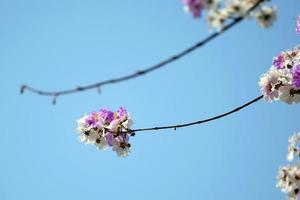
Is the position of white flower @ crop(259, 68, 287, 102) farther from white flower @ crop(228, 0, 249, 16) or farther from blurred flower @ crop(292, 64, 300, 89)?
white flower @ crop(228, 0, 249, 16)

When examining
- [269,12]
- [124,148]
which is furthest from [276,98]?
[269,12]

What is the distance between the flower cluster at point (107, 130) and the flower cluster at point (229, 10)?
3787 mm

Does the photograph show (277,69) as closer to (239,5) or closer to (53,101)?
(239,5)

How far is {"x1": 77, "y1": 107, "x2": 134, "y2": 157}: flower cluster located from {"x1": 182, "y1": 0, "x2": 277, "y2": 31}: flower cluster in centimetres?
379

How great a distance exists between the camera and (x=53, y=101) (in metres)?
3.27

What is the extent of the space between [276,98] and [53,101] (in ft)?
13.5

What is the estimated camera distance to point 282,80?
6.62 meters

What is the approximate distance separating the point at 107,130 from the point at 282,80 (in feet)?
8.61

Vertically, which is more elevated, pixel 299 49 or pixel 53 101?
pixel 299 49

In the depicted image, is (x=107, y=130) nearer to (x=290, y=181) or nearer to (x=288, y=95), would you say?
(x=288, y=95)

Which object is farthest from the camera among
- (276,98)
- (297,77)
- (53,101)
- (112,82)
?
(276,98)

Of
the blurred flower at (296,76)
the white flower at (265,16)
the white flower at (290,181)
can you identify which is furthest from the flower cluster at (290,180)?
the white flower at (265,16)

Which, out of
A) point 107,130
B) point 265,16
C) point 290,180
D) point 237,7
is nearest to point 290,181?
point 290,180

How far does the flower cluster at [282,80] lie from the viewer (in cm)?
642
